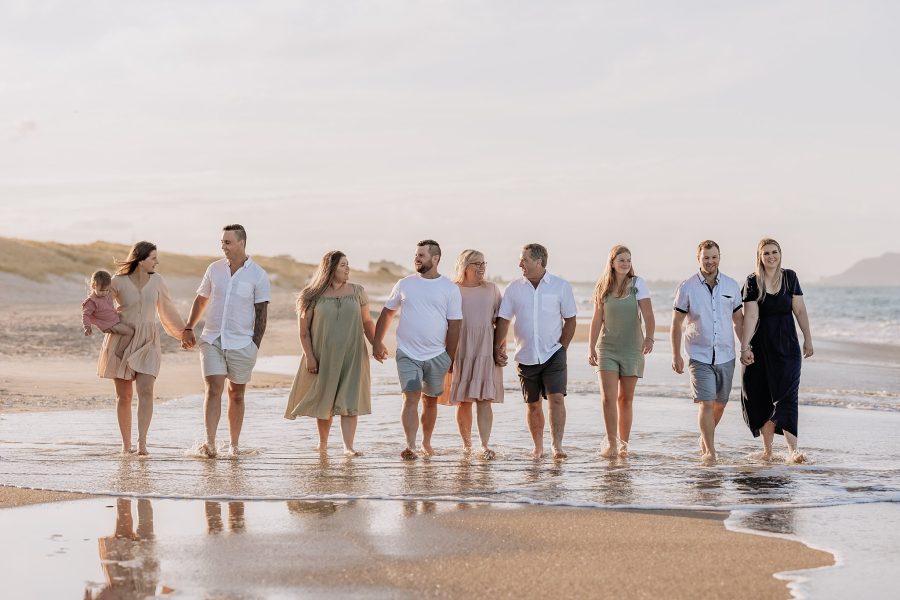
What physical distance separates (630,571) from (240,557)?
1.89 m

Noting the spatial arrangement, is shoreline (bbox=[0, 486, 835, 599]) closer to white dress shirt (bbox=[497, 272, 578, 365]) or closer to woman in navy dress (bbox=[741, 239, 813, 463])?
white dress shirt (bbox=[497, 272, 578, 365])

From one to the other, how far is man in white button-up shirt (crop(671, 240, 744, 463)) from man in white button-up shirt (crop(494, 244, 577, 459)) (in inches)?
36.5

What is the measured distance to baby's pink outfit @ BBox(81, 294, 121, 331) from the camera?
29.5 feet

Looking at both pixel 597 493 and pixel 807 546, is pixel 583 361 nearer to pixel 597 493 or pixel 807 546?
pixel 597 493

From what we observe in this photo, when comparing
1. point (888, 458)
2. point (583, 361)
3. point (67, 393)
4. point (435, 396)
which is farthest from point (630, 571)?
point (583, 361)

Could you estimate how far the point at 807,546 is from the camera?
232 inches

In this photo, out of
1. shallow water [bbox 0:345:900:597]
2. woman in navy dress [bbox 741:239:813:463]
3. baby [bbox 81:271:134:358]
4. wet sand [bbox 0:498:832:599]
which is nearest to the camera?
wet sand [bbox 0:498:832:599]

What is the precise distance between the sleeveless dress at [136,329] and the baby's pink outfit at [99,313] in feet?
0.29

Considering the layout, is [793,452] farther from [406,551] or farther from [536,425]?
[406,551]

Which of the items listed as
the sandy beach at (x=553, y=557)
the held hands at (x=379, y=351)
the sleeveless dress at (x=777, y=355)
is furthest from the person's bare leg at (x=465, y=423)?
the sandy beach at (x=553, y=557)

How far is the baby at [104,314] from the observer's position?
9008 mm

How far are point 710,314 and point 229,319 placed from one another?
3924 millimetres

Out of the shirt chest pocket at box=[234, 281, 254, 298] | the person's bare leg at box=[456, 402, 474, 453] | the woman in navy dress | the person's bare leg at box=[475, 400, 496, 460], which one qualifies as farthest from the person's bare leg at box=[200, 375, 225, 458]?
the woman in navy dress

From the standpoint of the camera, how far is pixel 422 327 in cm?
891
